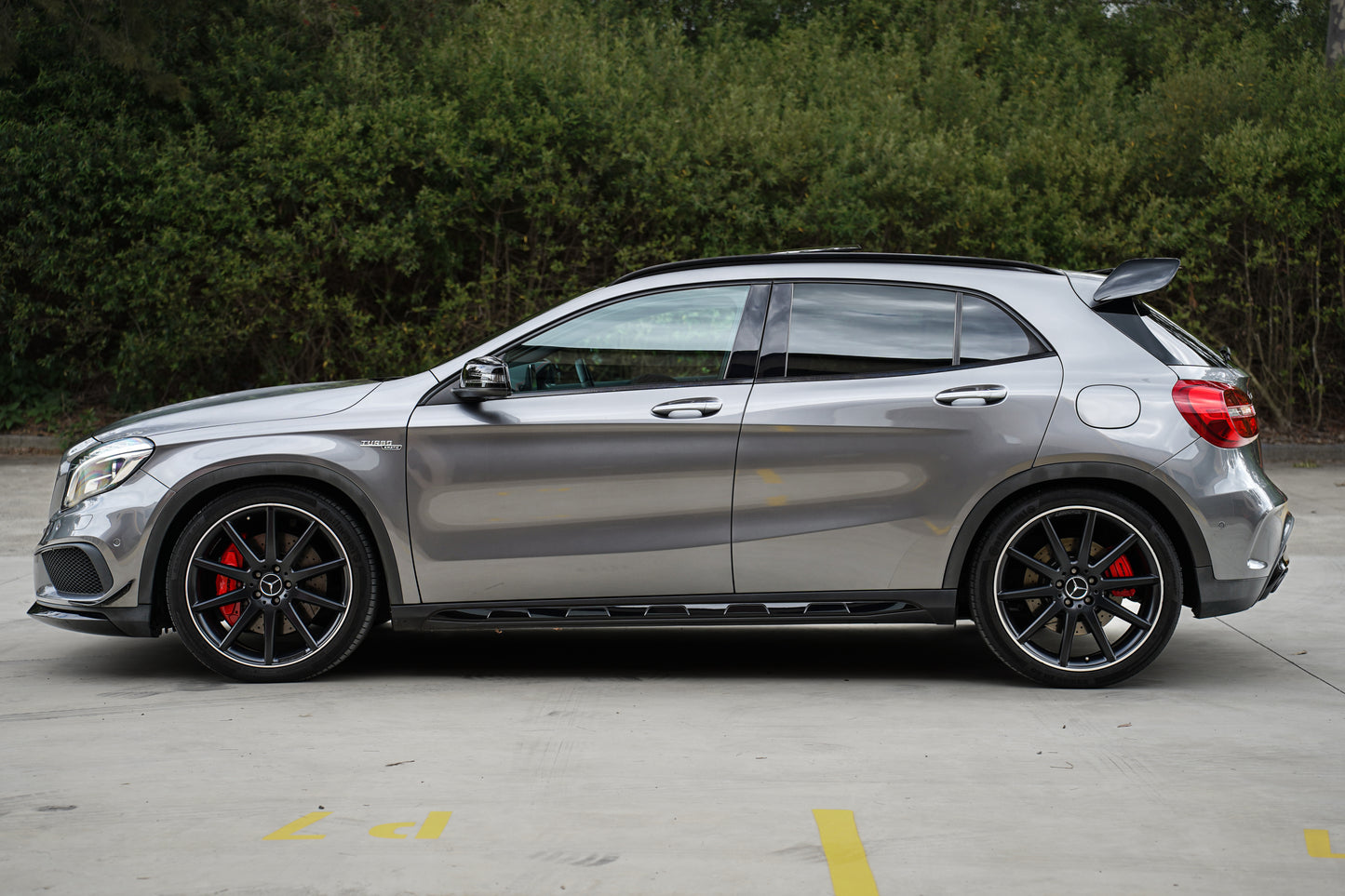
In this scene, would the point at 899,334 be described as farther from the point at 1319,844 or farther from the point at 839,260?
Answer: the point at 1319,844

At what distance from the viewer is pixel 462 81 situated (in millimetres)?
14234

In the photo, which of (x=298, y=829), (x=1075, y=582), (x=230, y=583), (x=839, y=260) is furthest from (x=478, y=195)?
(x=298, y=829)

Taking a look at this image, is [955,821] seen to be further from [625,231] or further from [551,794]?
[625,231]

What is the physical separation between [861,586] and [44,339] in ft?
41.1

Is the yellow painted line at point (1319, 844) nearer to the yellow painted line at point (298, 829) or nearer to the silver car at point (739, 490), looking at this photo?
the silver car at point (739, 490)

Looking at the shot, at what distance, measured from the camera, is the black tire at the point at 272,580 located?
213 inches

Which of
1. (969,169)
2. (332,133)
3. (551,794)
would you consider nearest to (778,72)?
(969,169)

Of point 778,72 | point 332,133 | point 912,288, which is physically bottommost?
point 912,288

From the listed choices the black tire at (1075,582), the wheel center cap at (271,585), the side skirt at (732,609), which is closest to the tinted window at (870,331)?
the black tire at (1075,582)

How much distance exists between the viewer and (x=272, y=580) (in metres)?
5.42

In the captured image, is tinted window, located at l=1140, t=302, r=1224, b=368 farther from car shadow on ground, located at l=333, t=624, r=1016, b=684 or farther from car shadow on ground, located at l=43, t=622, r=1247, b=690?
car shadow on ground, located at l=333, t=624, r=1016, b=684

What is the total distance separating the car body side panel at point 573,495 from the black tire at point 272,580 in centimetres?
31

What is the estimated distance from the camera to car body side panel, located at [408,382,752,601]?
5.32 metres

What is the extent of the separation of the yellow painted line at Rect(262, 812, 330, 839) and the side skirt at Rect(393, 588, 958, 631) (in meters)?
1.55
